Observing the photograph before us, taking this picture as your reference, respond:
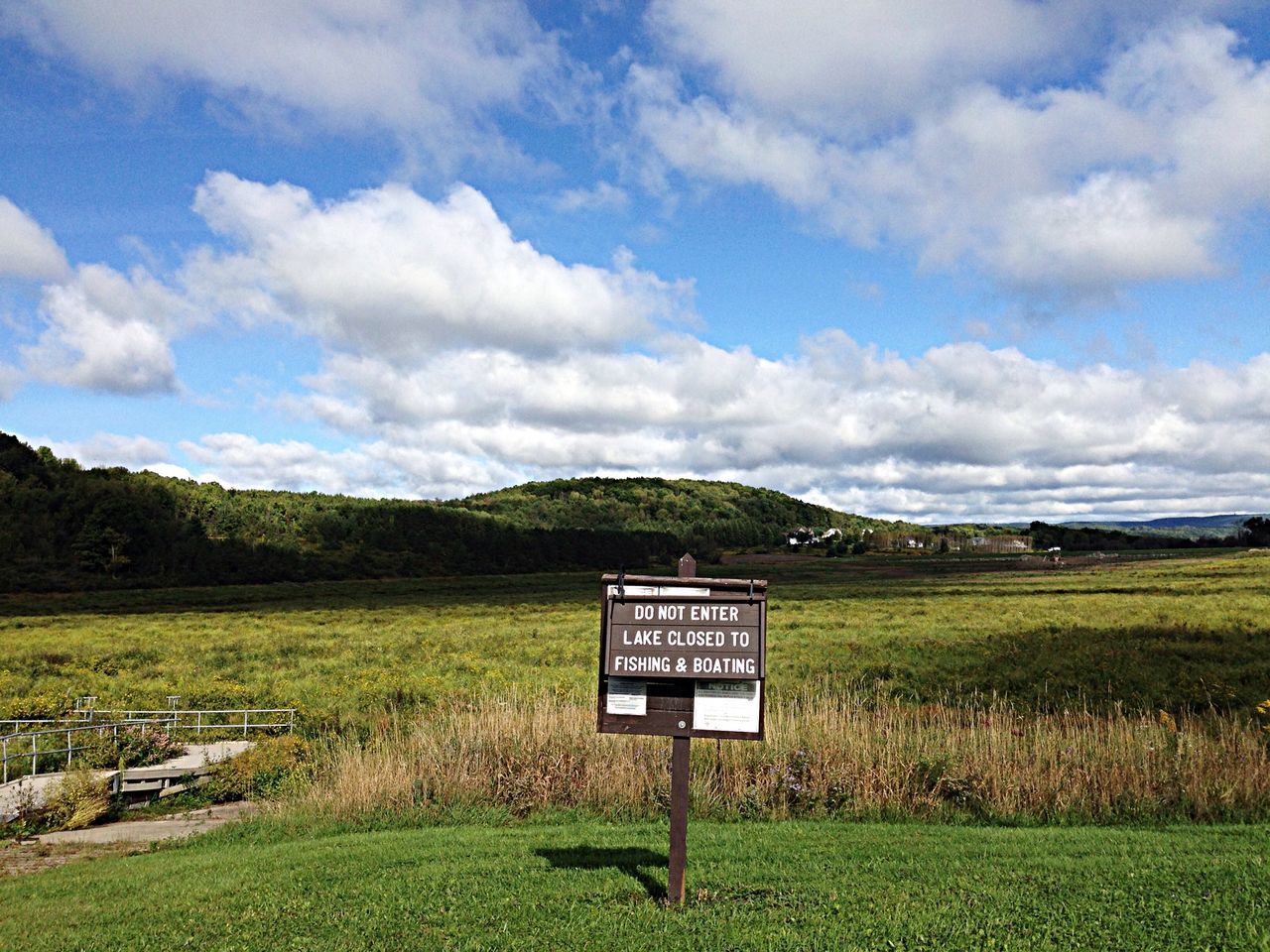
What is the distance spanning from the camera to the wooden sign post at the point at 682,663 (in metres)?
6.97

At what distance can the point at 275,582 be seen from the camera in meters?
108

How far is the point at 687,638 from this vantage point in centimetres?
703

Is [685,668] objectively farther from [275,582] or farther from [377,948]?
[275,582]

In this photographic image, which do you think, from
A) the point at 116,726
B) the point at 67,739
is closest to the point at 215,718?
the point at 116,726

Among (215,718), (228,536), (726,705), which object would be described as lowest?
(215,718)

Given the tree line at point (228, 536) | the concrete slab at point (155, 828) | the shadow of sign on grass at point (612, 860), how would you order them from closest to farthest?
1. the shadow of sign on grass at point (612, 860)
2. the concrete slab at point (155, 828)
3. the tree line at point (228, 536)

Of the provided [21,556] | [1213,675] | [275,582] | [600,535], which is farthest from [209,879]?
[600,535]

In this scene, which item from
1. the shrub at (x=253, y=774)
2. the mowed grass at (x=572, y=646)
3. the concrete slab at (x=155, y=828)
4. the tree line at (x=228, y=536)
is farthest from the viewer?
the tree line at (x=228, y=536)

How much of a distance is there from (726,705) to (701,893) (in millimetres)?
1669

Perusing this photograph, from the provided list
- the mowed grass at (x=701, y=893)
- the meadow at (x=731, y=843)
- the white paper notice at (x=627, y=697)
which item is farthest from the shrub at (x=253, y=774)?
the white paper notice at (x=627, y=697)

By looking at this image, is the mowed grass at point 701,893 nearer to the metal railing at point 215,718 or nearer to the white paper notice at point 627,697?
the white paper notice at point 627,697

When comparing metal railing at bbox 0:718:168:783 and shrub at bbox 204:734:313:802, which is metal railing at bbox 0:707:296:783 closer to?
metal railing at bbox 0:718:168:783

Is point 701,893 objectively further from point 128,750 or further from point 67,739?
point 67,739

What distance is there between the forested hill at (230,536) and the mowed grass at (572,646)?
28.3m
